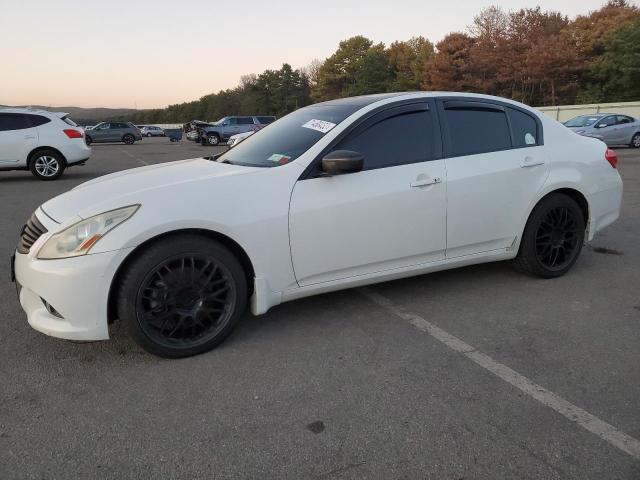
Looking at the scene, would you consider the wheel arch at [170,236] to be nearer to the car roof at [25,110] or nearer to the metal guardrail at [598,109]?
the car roof at [25,110]

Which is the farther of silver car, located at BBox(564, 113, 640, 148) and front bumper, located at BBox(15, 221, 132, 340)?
silver car, located at BBox(564, 113, 640, 148)

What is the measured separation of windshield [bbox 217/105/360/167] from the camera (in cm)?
357

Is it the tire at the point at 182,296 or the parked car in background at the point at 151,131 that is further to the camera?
the parked car in background at the point at 151,131

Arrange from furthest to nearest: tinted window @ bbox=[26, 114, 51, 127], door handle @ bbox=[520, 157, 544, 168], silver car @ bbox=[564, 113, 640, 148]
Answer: silver car @ bbox=[564, 113, 640, 148], tinted window @ bbox=[26, 114, 51, 127], door handle @ bbox=[520, 157, 544, 168]

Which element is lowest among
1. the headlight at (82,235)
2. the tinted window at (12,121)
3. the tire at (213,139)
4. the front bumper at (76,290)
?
the tire at (213,139)

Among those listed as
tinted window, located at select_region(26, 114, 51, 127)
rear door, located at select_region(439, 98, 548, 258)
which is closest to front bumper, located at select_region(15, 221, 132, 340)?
rear door, located at select_region(439, 98, 548, 258)

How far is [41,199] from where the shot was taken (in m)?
9.47

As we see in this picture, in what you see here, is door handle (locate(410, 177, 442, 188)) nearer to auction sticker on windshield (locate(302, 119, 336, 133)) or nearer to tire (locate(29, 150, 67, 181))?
auction sticker on windshield (locate(302, 119, 336, 133))

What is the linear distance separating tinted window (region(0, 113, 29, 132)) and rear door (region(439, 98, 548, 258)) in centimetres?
1125

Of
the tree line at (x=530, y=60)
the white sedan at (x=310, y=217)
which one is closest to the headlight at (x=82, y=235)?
the white sedan at (x=310, y=217)

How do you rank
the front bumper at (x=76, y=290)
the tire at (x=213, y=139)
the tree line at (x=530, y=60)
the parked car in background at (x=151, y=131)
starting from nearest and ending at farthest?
1. the front bumper at (x=76, y=290)
2. the tire at (x=213, y=139)
3. the tree line at (x=530, y=60)
4. the parked car in background at (x=151, y=131)

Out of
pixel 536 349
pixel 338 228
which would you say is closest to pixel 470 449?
pixel 536 349

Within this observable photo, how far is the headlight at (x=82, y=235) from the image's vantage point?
283 cm

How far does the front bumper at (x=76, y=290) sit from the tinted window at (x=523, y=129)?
3133 millimetres
